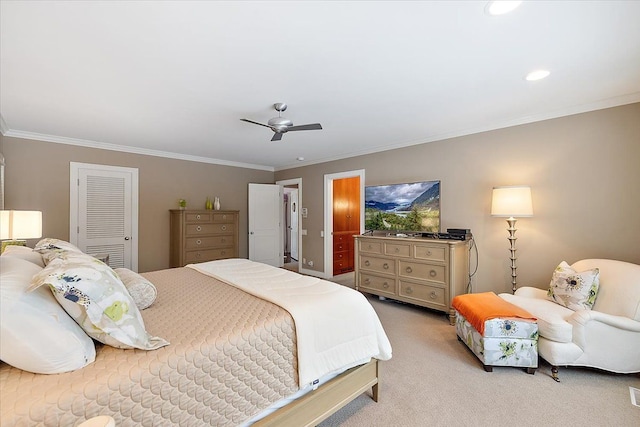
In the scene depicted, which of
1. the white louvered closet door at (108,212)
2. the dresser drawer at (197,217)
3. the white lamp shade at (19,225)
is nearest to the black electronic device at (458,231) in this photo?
the dresser drawer at (197,217)

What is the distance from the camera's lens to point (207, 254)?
502cm

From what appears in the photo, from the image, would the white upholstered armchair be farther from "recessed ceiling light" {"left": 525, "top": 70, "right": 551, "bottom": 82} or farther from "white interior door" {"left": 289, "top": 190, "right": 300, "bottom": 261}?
"white interior door" {"left": 289, "top": 190, "right": 300, "bottom": 261}

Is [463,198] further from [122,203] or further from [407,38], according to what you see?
[122,203]

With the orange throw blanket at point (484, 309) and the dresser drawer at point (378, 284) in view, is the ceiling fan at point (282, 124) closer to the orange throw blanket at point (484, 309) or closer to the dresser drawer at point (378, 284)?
the orange throw blanket at point (484, 309)

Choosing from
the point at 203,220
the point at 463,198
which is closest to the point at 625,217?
the point at 463,198

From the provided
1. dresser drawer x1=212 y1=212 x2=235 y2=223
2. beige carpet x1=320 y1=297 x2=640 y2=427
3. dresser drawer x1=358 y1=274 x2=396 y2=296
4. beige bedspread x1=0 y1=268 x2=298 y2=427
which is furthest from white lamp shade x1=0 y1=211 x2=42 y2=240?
dresser drawer x1=358 y1=274 x2=396 y2=296

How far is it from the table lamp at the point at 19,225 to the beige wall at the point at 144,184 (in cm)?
178

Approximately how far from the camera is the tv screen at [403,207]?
3.99 meters

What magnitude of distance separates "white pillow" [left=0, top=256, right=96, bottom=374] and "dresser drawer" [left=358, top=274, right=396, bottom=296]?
3453mm

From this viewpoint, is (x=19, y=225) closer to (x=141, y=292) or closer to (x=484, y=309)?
(x=141, y=292)

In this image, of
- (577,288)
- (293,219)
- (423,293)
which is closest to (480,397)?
(577,288)

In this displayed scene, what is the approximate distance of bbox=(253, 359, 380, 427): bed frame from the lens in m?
1.45

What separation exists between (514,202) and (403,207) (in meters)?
1.50

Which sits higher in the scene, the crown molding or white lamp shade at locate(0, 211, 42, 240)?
the crown molding
